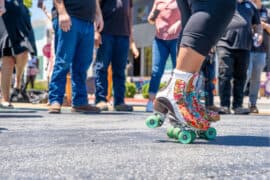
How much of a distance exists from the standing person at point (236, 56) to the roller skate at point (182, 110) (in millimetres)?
3014

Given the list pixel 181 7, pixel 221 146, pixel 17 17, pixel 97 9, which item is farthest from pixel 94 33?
pixel 221 146

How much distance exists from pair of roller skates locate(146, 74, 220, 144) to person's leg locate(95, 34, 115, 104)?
2908 millimetres

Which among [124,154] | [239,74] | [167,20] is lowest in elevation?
[124,154]

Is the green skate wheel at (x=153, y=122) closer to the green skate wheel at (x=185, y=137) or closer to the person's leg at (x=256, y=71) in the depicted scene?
the green skate wheel at (x=185, y=137)

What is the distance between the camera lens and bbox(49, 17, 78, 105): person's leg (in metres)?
4.82

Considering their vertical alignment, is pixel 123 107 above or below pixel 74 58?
below

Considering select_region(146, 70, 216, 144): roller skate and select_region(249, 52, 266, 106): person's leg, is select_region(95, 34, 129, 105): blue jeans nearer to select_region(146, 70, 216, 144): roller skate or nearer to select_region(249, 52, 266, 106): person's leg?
select_region(249, 52, 266, 106): person's leg

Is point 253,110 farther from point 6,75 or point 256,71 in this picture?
point 6,75

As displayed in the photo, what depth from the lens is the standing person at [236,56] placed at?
5.76 m

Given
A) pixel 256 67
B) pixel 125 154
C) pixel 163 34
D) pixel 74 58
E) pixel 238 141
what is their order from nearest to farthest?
1. pixel 125 154
2. pixel 238 141
3. pixel 74 58
4. pixel 163 34
5. pixel 256 67

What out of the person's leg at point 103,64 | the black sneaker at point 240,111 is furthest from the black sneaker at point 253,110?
the person's leg at point 103,64

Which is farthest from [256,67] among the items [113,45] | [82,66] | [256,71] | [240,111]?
[82,66]

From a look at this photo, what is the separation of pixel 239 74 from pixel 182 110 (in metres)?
3.42

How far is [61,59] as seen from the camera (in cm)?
488
